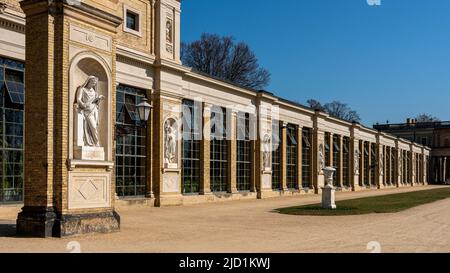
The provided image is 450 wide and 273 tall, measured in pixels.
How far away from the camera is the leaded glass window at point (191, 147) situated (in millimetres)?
28766

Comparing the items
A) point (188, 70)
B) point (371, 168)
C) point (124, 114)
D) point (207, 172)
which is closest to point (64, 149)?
point (124, 114)

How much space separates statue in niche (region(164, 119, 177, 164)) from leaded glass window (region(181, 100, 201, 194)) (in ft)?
5.88

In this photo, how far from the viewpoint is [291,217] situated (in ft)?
64.5

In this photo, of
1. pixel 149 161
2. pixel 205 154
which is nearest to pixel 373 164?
pixel 205 154

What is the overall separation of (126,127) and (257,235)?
698 centimetres

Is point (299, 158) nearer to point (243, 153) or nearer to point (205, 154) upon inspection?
point (243, 153)

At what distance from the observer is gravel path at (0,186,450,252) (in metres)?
11.1

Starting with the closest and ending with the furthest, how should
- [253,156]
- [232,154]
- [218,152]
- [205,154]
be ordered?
[205,154], [218,152], [232,154], [253,156]

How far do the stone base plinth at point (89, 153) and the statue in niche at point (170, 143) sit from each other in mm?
12027

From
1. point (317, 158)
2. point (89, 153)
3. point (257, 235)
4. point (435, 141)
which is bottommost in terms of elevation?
point (257, 235)

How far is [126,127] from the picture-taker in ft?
60.4

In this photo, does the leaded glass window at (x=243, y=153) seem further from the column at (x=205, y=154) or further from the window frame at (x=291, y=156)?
the window frame at (x=291, y=156)
